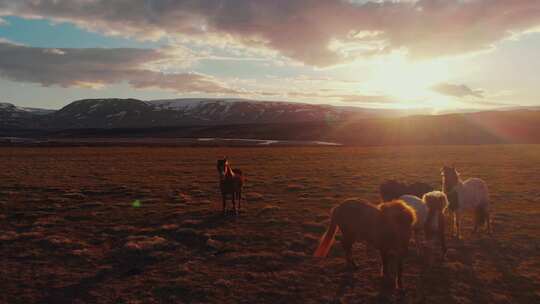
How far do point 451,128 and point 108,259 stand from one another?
11930cm

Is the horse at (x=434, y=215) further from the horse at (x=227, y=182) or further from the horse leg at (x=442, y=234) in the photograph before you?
the horse at (x=227, y=182)

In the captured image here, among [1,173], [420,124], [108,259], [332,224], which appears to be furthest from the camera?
[420,124]

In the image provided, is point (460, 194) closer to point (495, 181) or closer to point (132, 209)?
point (132, 209)

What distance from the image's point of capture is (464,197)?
478 inches

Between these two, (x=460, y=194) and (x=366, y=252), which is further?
(x=460, y=194)

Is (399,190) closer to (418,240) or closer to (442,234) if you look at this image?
(418,240)

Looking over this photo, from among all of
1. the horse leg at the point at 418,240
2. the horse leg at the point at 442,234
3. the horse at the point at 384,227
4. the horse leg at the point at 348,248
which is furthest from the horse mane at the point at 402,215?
the horse leg at the point at 418,240

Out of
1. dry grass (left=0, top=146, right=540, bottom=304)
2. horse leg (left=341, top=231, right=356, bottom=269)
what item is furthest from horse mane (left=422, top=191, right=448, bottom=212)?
horse leg (left=341, top=231, right=356, bottom=269)

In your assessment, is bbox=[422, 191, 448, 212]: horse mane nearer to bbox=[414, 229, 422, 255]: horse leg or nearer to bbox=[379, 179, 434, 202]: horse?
bbox=[414, 229, 422, 255]: horse leg

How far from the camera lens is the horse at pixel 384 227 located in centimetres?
845

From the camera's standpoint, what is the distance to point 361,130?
406ft

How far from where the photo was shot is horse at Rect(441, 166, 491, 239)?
479 inches

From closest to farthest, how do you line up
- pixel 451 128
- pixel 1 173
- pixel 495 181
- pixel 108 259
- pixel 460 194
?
pixel 108 259 < pixel 460 194 < pixel 495 181 < pixel 1 173 < pixel 451 128

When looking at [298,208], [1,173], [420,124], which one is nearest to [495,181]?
[298,208]
